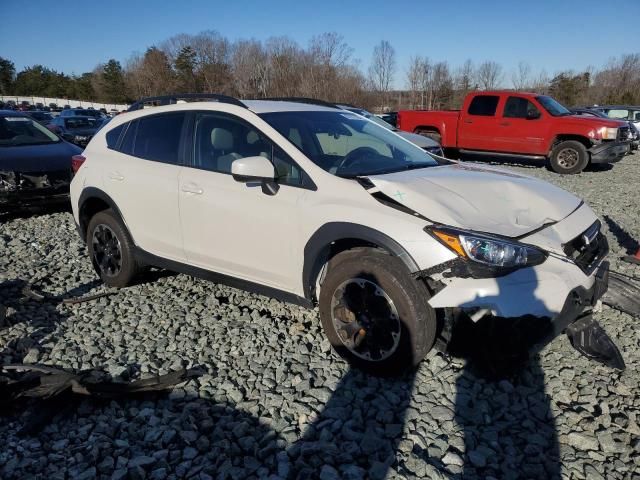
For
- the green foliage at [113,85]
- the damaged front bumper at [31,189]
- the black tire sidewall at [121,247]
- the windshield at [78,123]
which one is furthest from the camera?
the green foliage at [113,85]

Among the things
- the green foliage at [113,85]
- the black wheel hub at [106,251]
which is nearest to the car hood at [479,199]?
the black wheel hub at [106,251]

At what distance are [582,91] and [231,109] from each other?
46270mm

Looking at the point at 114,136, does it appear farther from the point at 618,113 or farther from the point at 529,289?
the point at 618,113

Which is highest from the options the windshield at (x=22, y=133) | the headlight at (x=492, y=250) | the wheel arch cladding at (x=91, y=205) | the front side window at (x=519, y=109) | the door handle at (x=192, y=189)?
the front side window at (x=519, y=109)

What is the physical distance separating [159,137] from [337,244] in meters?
2.08

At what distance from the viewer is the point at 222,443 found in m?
2.67

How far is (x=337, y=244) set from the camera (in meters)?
3.34

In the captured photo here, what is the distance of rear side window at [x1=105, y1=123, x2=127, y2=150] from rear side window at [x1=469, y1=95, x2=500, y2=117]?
1121 centimetres

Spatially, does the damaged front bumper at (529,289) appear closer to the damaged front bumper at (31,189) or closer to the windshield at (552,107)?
the damaged front bumper at (31,189)

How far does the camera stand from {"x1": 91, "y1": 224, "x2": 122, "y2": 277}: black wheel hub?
15.8 ft

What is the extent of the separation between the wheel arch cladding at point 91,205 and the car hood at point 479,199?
8.81ft

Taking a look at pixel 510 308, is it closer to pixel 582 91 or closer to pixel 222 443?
pixel 222 443

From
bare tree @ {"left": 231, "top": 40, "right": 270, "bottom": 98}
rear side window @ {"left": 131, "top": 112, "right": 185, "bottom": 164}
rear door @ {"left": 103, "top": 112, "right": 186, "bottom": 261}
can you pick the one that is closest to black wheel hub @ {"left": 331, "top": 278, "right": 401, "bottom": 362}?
rear door @ {"left": 103, "top": 112, "right": 186, "bottom": 261}

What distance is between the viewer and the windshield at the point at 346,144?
3.61 meters
